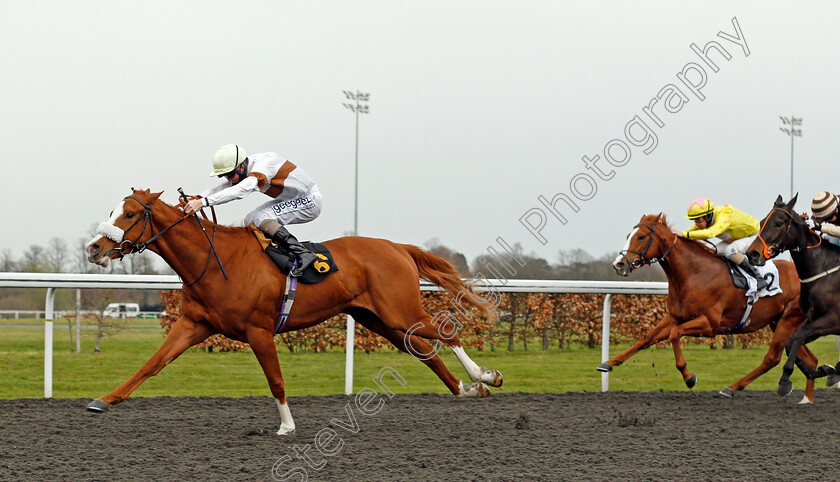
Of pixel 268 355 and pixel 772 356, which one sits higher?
pixel 268 355

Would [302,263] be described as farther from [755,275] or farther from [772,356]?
[772,356]

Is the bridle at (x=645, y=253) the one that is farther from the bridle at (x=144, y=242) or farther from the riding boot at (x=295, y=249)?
the bridle at (x=144, y=242)

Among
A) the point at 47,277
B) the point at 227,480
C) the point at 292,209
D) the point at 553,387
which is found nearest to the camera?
the point at 227,480

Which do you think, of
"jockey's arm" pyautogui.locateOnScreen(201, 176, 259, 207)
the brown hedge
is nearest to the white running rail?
the brown hedge

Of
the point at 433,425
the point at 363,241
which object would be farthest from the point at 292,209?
the point at 433,425

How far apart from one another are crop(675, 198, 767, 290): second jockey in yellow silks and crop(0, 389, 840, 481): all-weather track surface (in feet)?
4.23

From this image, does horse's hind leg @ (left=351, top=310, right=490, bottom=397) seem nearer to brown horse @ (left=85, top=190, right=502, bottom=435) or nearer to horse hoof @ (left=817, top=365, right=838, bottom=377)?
brown horse @ (left=85, top=190, right=502, bottom=435)

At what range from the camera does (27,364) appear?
21.8 feet

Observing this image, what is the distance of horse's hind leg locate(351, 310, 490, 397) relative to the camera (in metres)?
5.04

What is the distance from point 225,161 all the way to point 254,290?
32.1 inches

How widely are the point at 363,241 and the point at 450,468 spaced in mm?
1851

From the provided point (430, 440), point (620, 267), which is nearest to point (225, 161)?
point (430, 440)

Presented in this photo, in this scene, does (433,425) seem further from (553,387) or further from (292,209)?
(553,387)

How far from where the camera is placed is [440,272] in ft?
18.0
